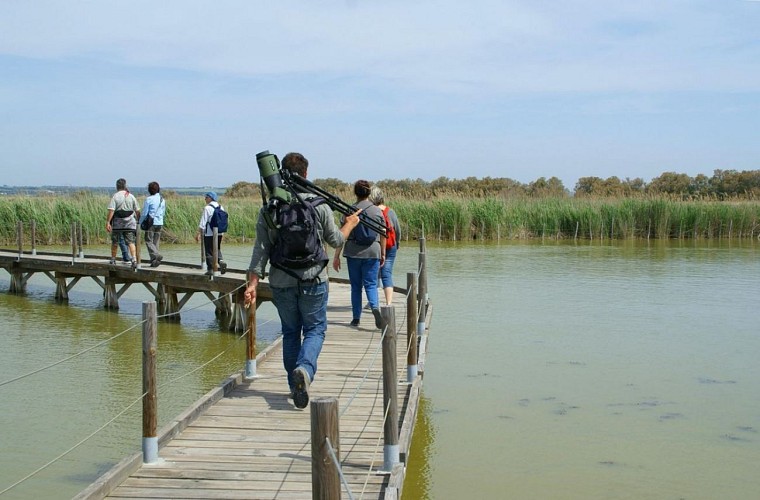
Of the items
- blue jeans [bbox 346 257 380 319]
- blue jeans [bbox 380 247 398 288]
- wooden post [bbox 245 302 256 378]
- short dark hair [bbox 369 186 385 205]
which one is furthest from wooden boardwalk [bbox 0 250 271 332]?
wooden post [bbox 245 302 256 378]

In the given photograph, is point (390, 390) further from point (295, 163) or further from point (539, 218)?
point (539, 218)

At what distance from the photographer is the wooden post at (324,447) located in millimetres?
3297

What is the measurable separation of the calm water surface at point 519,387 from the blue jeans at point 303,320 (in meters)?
1.47

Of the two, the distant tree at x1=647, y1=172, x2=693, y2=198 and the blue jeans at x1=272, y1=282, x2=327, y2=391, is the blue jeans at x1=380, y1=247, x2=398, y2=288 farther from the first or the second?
the distant tree at x1=647, y1=172, x2=693, y2=198

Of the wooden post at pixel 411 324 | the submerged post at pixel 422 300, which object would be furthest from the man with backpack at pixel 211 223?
the wooden post at pixel 411 324

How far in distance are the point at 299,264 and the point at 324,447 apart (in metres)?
3.03

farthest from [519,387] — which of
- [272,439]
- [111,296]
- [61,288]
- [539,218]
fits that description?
[539,218]

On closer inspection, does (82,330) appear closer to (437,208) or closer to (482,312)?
(482,312)

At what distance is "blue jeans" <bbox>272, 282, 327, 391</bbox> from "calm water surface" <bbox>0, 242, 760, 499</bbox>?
1.47 metres

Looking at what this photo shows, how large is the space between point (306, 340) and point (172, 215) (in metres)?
23.4

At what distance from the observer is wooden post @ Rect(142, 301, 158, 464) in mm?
5520

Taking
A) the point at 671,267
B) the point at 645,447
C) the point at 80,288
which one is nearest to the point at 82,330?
the point at 80,288

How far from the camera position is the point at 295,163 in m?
6.41

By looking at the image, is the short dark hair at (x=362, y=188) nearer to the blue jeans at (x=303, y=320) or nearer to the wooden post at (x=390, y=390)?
the blue jeans at (x=303, y=320)
